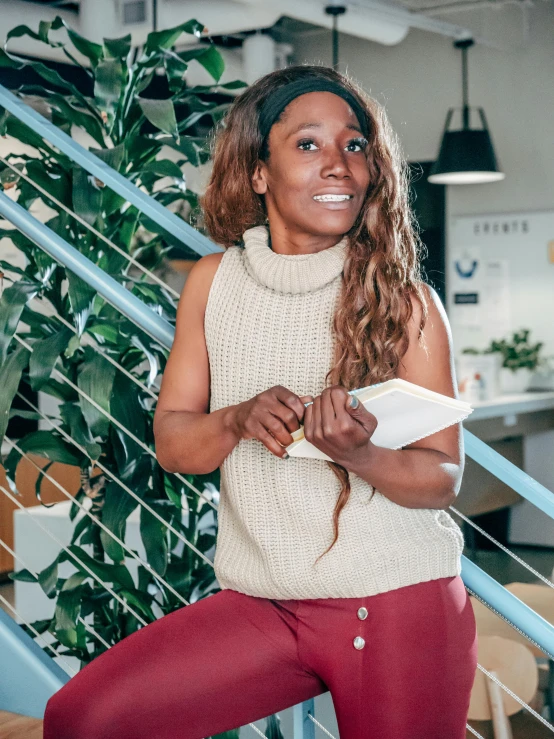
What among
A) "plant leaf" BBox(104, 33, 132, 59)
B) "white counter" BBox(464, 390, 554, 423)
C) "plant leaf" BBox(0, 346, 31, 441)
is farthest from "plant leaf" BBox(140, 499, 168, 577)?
"white counter" BBox(464, 390, 554, 423)

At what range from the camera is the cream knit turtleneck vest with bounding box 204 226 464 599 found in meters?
1.08

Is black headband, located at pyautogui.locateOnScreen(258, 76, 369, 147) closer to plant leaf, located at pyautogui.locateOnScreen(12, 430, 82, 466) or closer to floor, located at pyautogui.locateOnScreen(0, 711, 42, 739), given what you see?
plant leaf, located at pyautogui.locateOnScreen(12, 430, 82, 466)

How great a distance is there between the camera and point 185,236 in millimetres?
1575

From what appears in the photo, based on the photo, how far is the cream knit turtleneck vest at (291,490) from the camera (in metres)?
1.08

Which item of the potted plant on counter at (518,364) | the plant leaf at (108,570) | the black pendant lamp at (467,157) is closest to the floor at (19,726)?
the plant leaf at (108,570)

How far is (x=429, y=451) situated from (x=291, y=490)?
0.56ft

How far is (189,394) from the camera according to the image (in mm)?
1224

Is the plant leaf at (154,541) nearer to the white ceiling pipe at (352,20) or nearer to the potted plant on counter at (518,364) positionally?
the white ceiling pipe at (352,20)

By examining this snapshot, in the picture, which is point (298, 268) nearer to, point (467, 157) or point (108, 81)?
point (108, 81)

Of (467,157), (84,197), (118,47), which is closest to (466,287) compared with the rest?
(467,157)

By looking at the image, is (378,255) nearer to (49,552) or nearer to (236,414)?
(236,414)

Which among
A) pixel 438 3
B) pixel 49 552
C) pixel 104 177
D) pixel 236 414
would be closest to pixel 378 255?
pixel 236 414

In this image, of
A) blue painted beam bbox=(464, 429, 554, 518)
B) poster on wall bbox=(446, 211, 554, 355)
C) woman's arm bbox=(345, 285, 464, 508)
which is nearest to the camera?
woman's arm bbox=(345, 285, 464, 508)

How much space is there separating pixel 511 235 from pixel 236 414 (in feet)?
17.3
